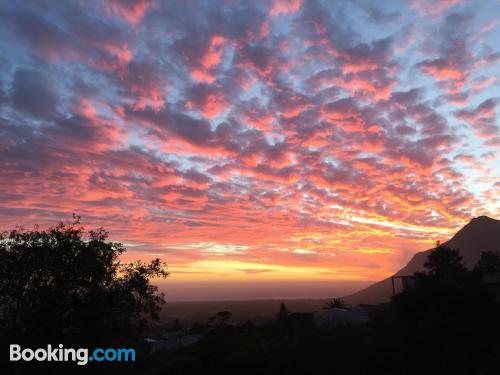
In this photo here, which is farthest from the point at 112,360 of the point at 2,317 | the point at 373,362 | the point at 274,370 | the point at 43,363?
the point at 373,362

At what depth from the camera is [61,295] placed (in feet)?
59.1

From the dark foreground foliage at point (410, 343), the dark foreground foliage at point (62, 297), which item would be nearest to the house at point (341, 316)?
the dark foreground foliage at point (410, 343)

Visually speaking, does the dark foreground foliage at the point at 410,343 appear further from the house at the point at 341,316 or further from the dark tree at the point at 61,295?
the dark tree at the point at 61,295

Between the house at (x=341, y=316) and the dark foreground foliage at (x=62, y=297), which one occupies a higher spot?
the dark foreground foliage at (x=62, y=297)

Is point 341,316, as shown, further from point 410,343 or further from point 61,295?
point 61,295

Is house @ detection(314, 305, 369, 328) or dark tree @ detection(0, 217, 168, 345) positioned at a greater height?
dark tree @ detection(0, 217, 168, 345)

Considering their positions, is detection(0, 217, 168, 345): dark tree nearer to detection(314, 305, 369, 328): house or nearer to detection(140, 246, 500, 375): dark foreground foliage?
detection(140, 246, 500, 375): dark foreground foliage

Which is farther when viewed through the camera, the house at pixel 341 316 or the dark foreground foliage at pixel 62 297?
the house at pixel 341 316

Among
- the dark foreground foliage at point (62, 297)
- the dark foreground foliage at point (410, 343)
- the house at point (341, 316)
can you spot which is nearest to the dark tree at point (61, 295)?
the dark foreground foliage at point (62, 297)

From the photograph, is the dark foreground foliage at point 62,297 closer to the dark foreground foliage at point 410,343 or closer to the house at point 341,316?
the dark foreground foliage at point 410,343

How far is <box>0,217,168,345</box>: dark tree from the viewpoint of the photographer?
1759 cm

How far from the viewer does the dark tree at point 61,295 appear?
17594 millimetres

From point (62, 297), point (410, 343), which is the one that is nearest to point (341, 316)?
point (410, 343)

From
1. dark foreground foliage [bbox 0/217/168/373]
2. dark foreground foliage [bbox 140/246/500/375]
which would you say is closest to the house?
dark foreground foliage [bbox 140/246/500/375]
